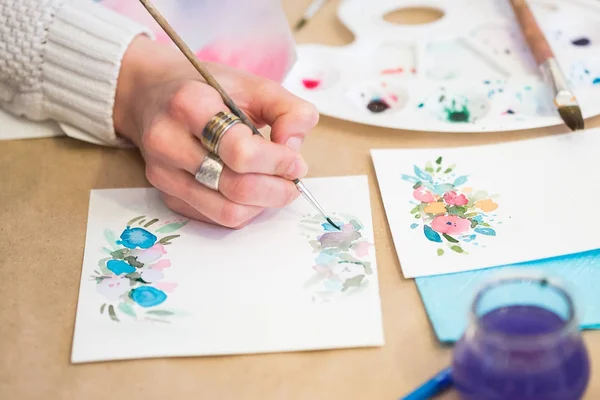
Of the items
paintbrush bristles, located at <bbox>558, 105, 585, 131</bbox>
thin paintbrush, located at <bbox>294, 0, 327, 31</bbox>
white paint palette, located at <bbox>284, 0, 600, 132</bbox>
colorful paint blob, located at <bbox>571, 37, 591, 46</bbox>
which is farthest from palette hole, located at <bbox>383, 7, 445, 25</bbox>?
paintbrush bristles, located at <bbox>558, 105, 585, 131</bbox>

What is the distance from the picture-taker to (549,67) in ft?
3.37

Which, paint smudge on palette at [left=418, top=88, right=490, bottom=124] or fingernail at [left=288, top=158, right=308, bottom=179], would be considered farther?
paint smudge on palette at [left=418, top=88, right=490, bottom=124]

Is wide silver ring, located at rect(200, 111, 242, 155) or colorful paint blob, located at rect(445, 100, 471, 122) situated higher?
wide silver ring, located at rect(200, 111, 242, 155)

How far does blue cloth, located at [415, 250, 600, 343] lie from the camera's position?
0.71m

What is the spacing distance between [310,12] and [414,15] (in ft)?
0.58

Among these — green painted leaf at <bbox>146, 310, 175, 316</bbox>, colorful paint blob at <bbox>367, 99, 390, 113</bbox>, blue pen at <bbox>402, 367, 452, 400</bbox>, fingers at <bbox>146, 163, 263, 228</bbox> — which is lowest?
colorful paint blob at <bbox>367, 99, 390, 113</bbox>

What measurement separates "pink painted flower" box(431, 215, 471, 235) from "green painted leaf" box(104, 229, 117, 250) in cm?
37

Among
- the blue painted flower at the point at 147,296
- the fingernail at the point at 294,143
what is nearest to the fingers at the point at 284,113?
the fingernail at the point at 294,143

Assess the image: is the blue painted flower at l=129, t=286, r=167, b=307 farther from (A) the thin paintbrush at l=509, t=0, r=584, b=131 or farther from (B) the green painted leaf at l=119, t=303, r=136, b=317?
(A) the thin paintbrush at l=509, t=0, r=584, b=131

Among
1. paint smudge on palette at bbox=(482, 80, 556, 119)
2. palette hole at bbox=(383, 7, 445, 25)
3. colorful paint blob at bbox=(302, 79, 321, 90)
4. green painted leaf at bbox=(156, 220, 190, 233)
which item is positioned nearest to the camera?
green painted leaf at bbox=(156, 220, 190, 233)

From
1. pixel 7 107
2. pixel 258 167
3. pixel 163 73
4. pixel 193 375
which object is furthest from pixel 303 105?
pixel 7 107

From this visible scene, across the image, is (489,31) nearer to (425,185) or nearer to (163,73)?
(425,185)

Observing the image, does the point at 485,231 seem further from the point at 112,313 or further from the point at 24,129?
the point at 24,129

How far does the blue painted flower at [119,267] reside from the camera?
81cm
